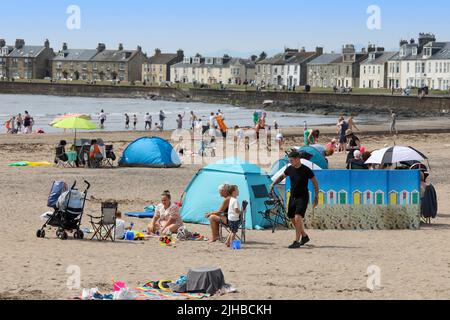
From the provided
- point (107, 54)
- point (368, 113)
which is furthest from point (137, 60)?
point (368, 113)

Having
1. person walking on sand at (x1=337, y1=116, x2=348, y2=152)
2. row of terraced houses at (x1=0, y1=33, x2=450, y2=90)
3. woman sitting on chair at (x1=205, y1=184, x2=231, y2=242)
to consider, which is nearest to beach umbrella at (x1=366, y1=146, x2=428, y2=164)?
woman sitting on chair at (x1=205, y1=184, x2=231, y2=242)

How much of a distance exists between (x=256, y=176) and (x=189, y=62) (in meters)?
141

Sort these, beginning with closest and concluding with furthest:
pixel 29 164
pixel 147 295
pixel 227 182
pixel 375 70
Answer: pixel 147 295 < pixel 227 182 < pixel 29 164 < pixel 375 70

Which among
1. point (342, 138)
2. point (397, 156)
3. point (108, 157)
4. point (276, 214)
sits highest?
point (397, 156)

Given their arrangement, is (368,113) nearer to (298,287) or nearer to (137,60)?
(298,287)

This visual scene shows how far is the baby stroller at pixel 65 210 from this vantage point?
14.2m

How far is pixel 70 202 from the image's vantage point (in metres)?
14.2

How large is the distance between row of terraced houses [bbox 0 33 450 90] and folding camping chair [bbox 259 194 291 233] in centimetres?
10254

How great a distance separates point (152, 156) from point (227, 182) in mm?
9991

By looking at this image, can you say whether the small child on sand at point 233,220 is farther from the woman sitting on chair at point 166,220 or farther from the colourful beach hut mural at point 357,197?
the colourful beach hut mural at point 357,197

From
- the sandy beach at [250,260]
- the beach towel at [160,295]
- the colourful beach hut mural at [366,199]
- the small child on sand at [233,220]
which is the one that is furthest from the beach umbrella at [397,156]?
the beach towel at [160,295]


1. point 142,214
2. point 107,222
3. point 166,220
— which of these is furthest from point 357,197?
point 107,222

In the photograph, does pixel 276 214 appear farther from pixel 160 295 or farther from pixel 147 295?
pixel 147 295

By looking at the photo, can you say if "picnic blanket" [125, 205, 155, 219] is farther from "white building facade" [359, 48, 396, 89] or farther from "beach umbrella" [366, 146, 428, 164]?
"white building facade" [359, 48, 396, 89]
